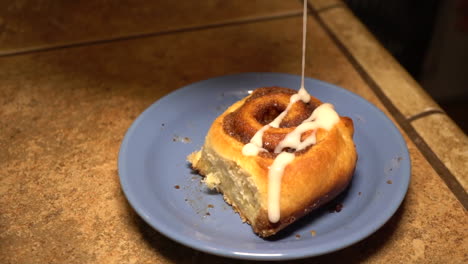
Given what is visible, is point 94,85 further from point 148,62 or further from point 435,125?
point 435,125

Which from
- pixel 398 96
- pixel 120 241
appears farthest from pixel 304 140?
pixel 398 96

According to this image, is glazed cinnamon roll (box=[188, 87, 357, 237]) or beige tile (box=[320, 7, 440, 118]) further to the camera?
beige tile (box=[320, 7, 440, 118])

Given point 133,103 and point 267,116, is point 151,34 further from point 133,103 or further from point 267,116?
point 267,116

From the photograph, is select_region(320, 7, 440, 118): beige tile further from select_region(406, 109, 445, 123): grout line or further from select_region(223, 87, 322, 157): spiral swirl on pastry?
select_region(223, 87, 322, 157): spiral swirl on pastry

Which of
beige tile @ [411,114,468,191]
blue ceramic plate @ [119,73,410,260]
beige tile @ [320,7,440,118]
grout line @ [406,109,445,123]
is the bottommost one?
beige tile @ [320,7,440,118]

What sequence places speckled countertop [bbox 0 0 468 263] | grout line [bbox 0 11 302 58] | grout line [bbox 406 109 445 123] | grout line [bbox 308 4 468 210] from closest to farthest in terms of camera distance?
1. speckled countertop [bbox 0 0 468 263]
2. grout line [bbox 308 4 468 210]
3. grout line [bbox 406 109 445 123]
4. grout line [bbox 0 11 302 58]

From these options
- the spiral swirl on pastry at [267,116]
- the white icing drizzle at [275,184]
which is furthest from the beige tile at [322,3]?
the white icing drizzle at [275,184]

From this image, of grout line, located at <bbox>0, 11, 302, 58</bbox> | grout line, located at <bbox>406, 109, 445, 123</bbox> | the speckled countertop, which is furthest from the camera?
grout line, located at <bbox>0, 11, 302, 58</bbox>

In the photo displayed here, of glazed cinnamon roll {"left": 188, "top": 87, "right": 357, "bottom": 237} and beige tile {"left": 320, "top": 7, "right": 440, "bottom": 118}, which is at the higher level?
glazed cinnamon roll {"left": 188, "top": 87, "right": 357, "bottom": 237}

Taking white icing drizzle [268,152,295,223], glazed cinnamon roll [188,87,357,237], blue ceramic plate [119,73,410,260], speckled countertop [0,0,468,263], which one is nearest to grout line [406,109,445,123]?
speckled countertop [0,0,468,263]
